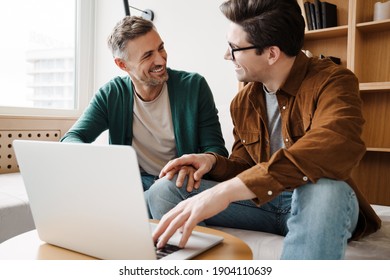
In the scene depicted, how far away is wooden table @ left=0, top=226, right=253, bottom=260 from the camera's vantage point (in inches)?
32.6

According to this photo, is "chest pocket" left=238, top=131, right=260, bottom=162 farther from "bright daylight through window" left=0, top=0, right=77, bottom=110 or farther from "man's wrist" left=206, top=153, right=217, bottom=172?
"bright daylight through window" left=0, top=0, right=77, bottom=110

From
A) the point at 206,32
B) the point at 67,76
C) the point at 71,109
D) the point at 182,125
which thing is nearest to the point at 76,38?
the point at 67,76

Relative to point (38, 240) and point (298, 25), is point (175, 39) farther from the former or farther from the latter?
point (38, 240)

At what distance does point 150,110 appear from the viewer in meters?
1.68

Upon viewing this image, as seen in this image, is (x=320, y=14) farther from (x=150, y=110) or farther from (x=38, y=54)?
(x=38, y=54)

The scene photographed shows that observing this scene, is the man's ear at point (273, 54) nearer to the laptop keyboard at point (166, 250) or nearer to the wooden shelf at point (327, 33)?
the laptop keyboard at point (166, 250)

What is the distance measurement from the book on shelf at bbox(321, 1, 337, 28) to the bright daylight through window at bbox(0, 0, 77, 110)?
1.86 meters

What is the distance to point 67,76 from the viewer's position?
301 cm

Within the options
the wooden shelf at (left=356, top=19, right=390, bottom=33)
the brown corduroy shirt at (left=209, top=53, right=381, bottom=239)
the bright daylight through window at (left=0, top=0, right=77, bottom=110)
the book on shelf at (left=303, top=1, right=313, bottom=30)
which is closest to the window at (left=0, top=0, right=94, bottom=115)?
the bright daylight through window at (left=0, top=0, right=77, bottom=110)

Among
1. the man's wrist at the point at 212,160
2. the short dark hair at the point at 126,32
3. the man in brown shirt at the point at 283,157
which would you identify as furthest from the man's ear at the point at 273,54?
the short dark hair at the point at 126,32

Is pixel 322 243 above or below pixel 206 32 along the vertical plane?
below

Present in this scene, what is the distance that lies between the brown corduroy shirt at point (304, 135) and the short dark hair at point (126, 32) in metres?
0.61

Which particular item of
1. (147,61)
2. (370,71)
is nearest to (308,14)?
(370,71)
